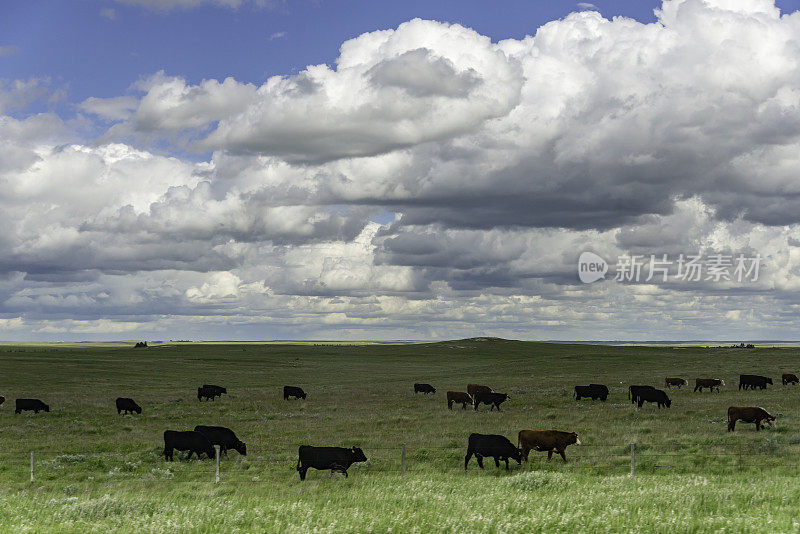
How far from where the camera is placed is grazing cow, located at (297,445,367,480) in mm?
20952

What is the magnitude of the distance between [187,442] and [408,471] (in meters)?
9.50

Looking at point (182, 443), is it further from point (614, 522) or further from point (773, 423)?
point (773, 423)

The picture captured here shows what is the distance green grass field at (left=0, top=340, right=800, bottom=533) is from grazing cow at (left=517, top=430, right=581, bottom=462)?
0.56 m

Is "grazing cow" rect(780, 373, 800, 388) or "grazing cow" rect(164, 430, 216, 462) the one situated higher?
"grazing cow" rect(780, 373, 800, 388)

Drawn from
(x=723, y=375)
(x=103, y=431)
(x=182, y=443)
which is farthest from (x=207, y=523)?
(x=723, y=375)

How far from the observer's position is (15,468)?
22.5 meters

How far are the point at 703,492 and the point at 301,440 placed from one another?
18348 millimetres

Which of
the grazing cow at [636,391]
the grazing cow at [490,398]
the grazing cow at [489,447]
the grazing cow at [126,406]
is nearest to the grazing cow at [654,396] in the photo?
the grazing cow at [636,391]

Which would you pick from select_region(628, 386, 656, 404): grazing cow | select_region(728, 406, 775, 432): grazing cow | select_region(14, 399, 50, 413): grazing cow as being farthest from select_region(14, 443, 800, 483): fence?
select_region(14, 399, 50, 413): grazing cow

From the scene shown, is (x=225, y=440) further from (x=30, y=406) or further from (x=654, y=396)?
(x=654, y=396)

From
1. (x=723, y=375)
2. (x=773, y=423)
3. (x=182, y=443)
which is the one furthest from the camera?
(x=723, y=375)

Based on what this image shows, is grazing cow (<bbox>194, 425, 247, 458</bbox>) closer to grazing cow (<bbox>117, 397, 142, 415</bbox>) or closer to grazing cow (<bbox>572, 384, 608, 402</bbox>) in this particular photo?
grazing cow (<bbox>117, 397, 142, 415</bbox>)

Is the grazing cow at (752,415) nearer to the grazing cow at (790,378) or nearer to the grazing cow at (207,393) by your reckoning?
the grazing cow at (790,378)

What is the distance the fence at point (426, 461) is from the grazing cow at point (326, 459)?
1.03 metres
